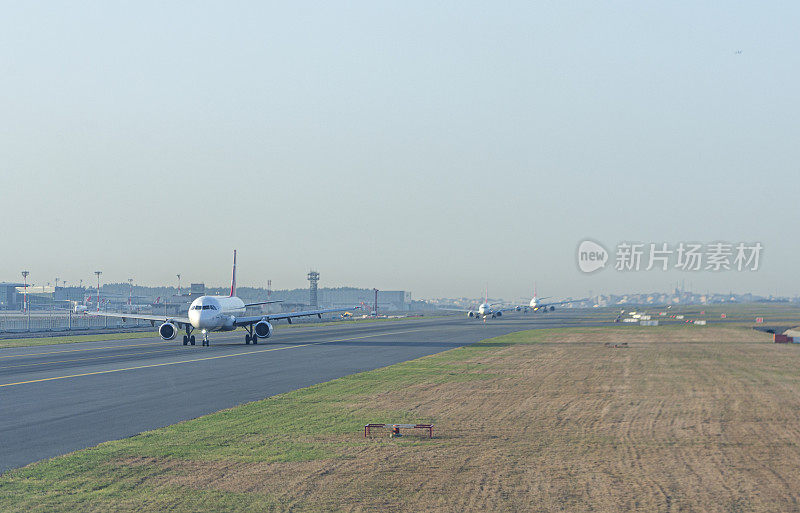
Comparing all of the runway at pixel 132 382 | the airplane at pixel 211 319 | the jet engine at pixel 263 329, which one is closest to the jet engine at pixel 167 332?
the airplane at pixel 211 319

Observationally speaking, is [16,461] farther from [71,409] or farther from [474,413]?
[474,413]

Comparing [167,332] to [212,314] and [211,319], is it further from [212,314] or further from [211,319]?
[212,314]

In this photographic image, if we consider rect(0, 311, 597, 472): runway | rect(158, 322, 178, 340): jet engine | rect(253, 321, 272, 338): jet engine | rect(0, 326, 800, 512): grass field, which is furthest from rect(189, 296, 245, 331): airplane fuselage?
rect(0, 326, 800, 512): grass field

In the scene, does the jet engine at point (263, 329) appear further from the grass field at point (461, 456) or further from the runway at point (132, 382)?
the grass field at point (461, 456)

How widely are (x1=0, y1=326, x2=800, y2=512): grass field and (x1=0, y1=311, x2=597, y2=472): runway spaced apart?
5.24 feet

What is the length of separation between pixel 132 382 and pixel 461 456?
18.1 meters

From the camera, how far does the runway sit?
58.1 ft

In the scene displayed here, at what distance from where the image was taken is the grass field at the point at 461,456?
37.1 feet

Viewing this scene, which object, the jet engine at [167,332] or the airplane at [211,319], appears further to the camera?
the jet engine at [167,332]

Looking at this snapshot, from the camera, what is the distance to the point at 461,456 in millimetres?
14531

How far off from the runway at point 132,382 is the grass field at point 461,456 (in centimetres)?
160

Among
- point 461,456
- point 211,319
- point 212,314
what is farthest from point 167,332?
point 461,456

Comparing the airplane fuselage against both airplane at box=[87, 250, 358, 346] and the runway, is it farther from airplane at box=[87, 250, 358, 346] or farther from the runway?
the runway

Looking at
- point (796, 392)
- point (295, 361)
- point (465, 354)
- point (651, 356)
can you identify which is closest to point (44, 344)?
point (295, 361)
